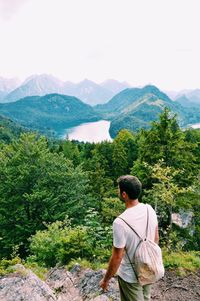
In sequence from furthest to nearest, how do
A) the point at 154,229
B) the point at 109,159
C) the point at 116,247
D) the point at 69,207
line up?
1. the point at 109,159
2. the point at 69,207
3. the point at 154,229
4. the point at 116,247

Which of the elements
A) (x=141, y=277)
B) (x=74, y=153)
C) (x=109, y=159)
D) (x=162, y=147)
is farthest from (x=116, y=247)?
(x=74, y=153)

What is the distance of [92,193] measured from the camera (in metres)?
31.8

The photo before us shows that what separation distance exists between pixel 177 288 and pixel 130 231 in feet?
14.8

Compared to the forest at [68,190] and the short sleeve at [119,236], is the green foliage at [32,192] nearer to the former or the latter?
the forest at [68,190]

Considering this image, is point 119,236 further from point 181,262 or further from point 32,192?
point 32,192

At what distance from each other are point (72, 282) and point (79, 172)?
2091 cm

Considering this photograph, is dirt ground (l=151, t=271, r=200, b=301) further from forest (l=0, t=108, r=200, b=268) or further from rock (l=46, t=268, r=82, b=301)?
forest (l=0, t=108, r=200, b=268)

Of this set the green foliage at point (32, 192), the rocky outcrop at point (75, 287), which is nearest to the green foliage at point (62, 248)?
the rocky outcrop at point (75, 287)

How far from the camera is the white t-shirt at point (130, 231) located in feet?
12.9

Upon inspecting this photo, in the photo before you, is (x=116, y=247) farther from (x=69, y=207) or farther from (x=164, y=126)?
(x=69, y=207)

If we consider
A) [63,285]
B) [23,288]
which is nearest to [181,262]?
[63,285]

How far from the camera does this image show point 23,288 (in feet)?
21.1

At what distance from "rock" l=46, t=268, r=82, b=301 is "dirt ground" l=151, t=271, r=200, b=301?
1.77 m

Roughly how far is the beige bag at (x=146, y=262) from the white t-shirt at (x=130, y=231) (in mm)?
56
